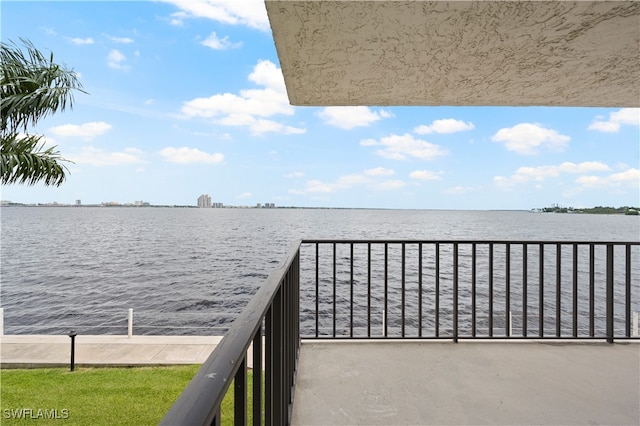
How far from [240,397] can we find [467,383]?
1.93 metres

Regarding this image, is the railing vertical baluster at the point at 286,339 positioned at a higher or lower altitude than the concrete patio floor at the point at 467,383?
higher

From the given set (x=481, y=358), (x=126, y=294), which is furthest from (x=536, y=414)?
(x=126, y=294)

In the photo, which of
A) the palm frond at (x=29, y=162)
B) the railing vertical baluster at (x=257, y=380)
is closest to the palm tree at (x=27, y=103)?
the palm frond at (x=29, y=162)

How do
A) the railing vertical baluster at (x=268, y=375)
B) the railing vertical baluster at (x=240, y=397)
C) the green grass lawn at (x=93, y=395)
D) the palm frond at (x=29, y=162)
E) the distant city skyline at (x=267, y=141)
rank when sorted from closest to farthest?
the railing vertical baluster at (x=240, y=397) → the railing vertical baluster at (x=268, y=375) → the green grass lawn at (x=93, y=395) → the palm frond at (x=29, y=162) → the distant city skyline at (x=267, y=141)

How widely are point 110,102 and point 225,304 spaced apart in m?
31.8

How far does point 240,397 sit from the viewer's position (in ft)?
2.05

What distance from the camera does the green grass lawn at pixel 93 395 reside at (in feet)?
12.2

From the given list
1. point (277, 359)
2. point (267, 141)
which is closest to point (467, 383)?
point (277, 359)

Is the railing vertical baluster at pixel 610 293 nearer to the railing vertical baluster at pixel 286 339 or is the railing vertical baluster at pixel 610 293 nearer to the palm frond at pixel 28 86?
the railing vertical baluster at pixel 286 339

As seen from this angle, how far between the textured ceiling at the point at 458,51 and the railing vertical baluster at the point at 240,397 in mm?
1286

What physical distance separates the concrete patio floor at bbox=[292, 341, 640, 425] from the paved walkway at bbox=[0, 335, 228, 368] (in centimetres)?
349

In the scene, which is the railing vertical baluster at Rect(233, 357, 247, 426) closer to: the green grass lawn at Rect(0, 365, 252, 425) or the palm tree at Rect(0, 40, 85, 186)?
the green grass lawn at Rect(0, 365, 252, 425)

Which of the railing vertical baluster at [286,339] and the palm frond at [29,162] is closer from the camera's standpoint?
the railing vertical baluster at [286,339]

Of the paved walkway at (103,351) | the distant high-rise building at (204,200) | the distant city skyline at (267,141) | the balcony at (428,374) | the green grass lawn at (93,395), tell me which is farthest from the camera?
the distant high-rise building at (204,200)
